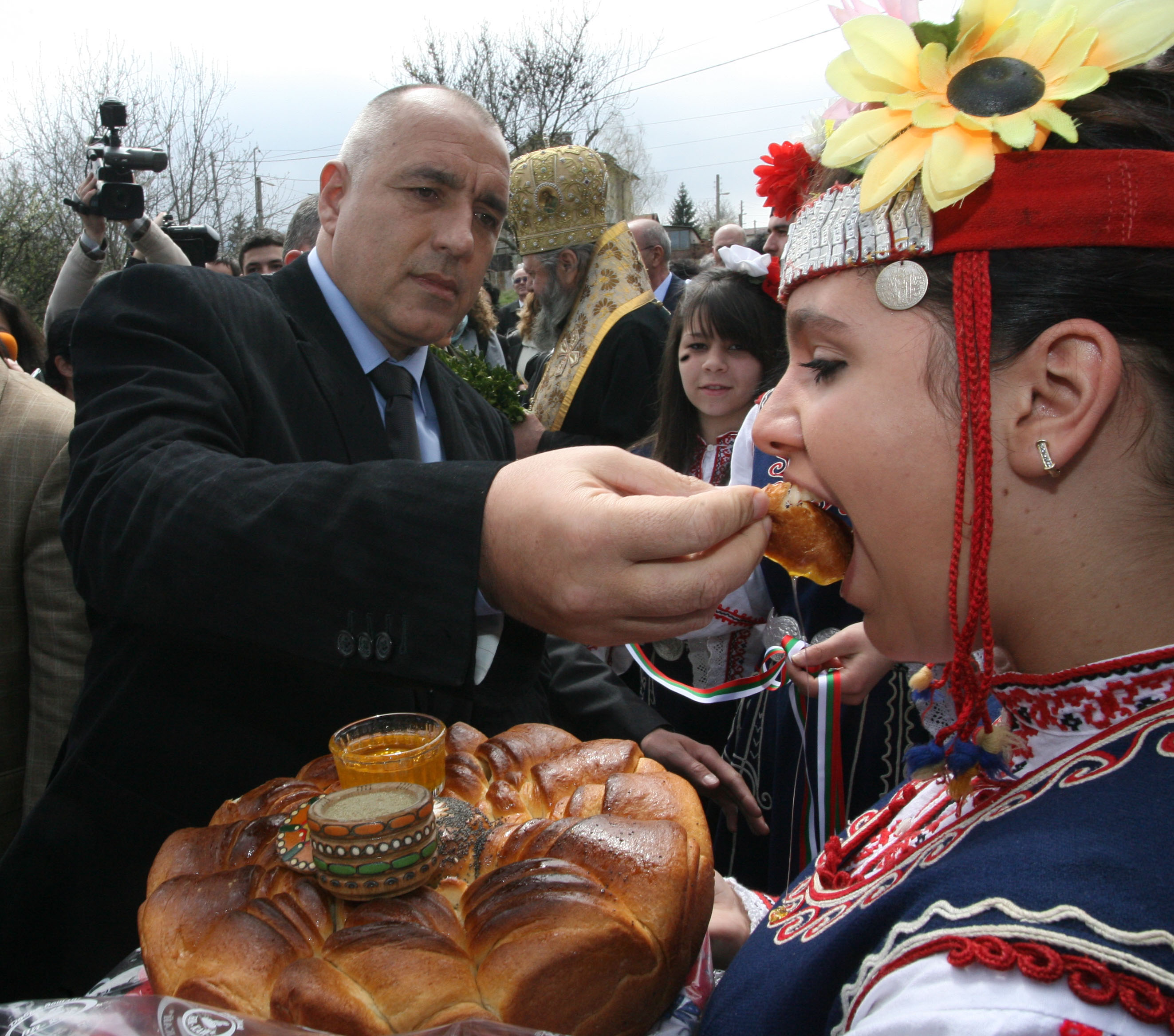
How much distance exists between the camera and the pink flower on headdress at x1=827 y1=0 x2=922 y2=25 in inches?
47.9

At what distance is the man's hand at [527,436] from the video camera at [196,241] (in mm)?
4762

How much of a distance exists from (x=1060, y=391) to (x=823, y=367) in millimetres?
315

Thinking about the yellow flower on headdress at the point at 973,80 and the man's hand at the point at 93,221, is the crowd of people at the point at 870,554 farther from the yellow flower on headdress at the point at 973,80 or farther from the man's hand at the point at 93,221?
the man's hand at the point at 93,221

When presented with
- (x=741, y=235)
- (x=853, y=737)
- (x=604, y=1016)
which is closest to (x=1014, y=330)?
(x=604, y=1016)

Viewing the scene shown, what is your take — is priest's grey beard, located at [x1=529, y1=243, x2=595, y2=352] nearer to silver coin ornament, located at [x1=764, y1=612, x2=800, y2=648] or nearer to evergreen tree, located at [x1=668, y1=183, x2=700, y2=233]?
silver coin ornament, located at [x1=764, y1=612, x2=800, y2=648]

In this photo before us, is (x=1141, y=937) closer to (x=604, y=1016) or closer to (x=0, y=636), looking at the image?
(x=604, y=1016)

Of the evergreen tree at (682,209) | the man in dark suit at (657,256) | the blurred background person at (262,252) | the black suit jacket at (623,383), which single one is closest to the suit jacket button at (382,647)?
the black suit jacket at (623,383)

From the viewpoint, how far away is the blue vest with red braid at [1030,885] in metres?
0.83

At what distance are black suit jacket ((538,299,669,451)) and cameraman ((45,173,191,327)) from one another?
3.38 metres

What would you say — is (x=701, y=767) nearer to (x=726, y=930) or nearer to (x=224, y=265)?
(x=726, y=930)

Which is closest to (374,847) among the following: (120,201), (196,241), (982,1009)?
(982,1009)

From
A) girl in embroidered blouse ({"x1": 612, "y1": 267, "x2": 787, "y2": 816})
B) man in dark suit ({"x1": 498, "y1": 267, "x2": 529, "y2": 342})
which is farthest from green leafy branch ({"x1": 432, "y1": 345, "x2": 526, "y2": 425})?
man in dark suit ({"x1": 498, "y1": 267, "x2": 529, "y2": 342})

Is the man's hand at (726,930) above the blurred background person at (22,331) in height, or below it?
below

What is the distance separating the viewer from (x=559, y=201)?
5.25 m
